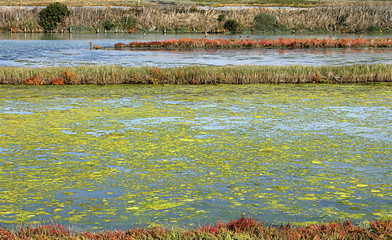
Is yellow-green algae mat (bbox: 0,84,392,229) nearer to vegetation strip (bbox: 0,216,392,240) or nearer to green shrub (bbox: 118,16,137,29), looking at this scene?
vegetation strip (bbox: 0,216,392,240)

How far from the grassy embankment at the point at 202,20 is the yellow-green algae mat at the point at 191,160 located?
49132mm

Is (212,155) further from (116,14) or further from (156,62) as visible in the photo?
(116,14)

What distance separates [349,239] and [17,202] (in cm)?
374

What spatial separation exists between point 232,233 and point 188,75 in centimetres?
1443

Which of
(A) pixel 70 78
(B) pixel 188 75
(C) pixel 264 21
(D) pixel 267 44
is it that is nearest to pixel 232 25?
(C) pixel 264 21

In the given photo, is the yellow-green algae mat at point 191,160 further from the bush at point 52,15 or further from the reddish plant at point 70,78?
the bush at point 52,15

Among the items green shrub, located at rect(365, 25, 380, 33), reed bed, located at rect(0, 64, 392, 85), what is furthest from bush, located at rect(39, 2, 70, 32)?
reed bed, located at rect(0, 64, 392, 85)

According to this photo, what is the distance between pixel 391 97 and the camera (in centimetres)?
1534

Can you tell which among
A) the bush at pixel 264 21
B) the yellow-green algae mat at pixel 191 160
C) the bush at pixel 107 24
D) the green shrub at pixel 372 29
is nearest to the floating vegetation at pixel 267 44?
the green shrub at pixel 372 29

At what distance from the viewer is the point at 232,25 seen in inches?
2366

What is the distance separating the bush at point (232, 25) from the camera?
59.6 meters

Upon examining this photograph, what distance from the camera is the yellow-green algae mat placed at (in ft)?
19.9

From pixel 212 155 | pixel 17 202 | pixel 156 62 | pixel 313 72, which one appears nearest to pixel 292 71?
pixel 313 72

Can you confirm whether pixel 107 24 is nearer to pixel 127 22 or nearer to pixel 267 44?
pixel 127 22
